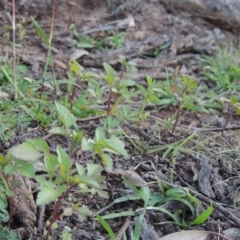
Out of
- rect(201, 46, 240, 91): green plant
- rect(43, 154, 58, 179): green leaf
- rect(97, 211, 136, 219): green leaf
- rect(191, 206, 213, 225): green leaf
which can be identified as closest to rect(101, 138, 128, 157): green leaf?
rect(43, 154, 58, 179): green leaf

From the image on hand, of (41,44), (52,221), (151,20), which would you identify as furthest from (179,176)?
(151,20)

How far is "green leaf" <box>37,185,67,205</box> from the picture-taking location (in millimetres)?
1348

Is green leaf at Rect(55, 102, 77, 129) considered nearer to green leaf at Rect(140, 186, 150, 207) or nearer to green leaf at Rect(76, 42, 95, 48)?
green leaf at Rect(140, 186, 150, 207)

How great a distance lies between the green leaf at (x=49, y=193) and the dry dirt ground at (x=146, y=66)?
26 cm

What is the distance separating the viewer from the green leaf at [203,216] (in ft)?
5.62

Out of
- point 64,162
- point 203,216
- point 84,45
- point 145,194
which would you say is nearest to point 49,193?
point 64,162

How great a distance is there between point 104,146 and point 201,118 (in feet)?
3.58

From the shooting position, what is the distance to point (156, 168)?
1981 millimetres

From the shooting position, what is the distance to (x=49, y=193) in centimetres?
137

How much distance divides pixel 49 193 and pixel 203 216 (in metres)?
0.57

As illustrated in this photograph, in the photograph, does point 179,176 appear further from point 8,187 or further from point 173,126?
point 8,187

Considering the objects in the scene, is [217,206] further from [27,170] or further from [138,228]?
[27,170]

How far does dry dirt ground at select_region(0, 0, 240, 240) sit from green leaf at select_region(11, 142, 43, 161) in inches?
9.7

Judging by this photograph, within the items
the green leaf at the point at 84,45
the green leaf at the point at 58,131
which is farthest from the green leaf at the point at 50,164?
the green leaf at the point at 84,45
